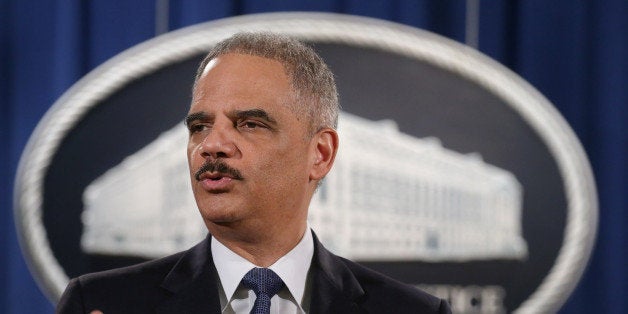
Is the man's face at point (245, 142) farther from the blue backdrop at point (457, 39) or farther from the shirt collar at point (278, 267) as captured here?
the blue backdrop at point (457, 39)

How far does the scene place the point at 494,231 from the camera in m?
1.24

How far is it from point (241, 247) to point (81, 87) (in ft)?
2.02

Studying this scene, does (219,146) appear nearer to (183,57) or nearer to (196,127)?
(196,127)

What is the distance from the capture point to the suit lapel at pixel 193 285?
734 millimetres

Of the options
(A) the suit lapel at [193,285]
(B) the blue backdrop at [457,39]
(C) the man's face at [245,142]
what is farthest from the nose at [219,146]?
(B) the blue backdrop at [457,39]

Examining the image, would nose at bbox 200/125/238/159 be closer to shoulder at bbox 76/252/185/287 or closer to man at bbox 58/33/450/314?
man at bbox 58/33/450/314

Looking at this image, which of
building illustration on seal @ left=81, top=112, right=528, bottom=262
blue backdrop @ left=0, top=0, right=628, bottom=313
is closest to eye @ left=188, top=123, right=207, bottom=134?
building illustration on seal @ left=81, top=112, right=528, bottom=262

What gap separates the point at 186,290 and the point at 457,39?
0.72m

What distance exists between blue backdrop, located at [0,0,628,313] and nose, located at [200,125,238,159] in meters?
0.69

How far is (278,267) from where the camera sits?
0.73 metres

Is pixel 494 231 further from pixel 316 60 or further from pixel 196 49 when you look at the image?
pixel 316 60

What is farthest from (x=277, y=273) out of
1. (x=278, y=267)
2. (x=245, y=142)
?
(x=245, y=142)

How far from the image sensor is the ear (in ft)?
2.45

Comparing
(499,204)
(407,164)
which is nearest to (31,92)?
(407,164)
